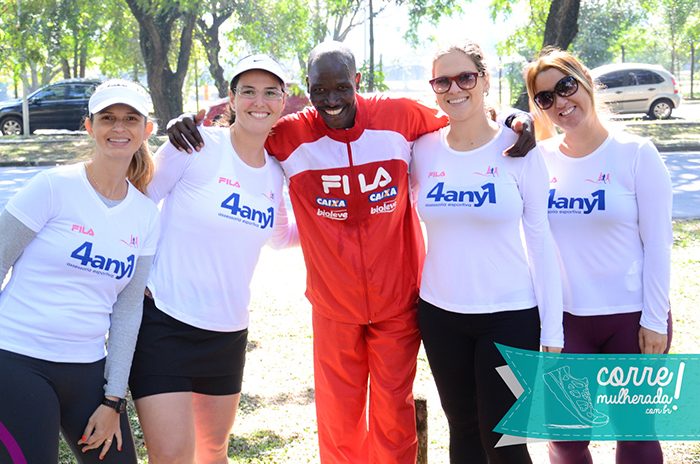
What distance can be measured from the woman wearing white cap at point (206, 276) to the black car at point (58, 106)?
19.0m

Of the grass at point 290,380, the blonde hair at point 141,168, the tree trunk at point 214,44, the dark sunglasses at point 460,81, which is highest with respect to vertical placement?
the tree trunk at point 214,44

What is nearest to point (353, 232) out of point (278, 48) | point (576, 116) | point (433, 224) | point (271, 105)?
point (433, 224)

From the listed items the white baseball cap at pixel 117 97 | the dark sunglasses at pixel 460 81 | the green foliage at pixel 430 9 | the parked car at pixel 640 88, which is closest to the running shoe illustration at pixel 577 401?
the dark sunglasses at pixel 460 81

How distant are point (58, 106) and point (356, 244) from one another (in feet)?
66.1

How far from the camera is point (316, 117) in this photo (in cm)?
324

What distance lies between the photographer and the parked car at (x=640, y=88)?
793 inches

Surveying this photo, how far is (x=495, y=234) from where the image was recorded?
2.86 metres

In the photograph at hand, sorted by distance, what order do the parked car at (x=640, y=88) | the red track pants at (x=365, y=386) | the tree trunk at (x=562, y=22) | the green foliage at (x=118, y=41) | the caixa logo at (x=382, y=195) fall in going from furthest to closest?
the parked car at (x=640, y=88)
the green foliage at (x=118, y=41)
the tree trunk at (x=562, y=22)
the red track pants at (x=365, y=386)
the caixa logo at (x=382, y=195)

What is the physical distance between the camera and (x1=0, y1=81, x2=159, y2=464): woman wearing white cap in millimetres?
2350

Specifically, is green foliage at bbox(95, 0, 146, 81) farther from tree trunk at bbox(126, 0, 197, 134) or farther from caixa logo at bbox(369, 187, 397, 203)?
caixa logo at bbox(369, 187, 397, 203)

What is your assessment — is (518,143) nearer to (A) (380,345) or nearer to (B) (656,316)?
(B) (656,316)

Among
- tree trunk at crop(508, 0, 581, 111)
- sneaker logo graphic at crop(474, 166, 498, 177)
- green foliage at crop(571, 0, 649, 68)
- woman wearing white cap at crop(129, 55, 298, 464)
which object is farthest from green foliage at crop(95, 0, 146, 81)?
green foliage at crop(571, 0, 649, 68)

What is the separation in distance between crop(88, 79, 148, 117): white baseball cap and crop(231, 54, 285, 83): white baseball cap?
489mm

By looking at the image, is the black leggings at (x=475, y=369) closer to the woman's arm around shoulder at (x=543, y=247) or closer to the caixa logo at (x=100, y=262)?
the woman's arm around shoulder at (x=543, y=247)
